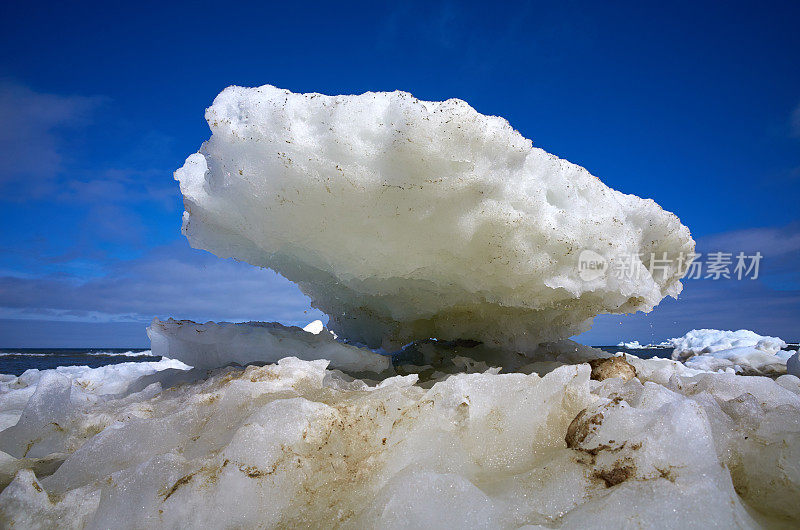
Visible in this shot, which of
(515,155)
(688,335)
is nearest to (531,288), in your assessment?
(515,155)

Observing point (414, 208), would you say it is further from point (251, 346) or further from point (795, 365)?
point (795, 365)

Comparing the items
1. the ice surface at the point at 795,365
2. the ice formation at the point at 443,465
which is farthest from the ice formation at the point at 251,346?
the ice surface at the point at 795,365

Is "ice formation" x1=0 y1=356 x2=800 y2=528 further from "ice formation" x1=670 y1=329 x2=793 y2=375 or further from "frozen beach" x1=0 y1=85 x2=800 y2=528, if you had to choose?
"ice formation" x1=670 y1=329 x2=793 y2=375

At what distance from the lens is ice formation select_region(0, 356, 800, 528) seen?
1.25 meters

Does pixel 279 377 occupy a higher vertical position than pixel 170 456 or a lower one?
higher

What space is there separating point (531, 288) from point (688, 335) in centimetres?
1983

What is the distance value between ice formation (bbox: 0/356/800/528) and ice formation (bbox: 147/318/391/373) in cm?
126

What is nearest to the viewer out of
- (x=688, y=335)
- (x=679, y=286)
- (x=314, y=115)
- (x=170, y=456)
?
(x=170, y=456)

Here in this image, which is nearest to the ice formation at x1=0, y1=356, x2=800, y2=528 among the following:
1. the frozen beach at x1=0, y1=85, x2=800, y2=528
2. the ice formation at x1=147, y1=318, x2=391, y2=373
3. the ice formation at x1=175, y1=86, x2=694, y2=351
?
the frozen beach at x1=0, y1=85, x2=800, y2=528

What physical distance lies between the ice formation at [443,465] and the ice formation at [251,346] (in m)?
1.26

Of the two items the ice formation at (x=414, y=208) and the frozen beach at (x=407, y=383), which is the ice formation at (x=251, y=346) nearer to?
the frozen beach at (x=407, y=383)

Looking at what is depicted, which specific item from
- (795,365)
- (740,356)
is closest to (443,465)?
(795,365)

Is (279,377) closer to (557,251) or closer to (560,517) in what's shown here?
(560,517)

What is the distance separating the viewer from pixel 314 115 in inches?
98.9
